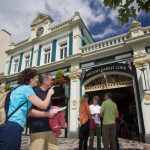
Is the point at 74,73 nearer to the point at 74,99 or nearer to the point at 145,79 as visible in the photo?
the point at 74,99

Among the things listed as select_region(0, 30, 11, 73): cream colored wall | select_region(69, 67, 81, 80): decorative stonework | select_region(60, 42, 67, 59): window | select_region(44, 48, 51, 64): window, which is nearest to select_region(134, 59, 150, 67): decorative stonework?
select_region(69, 67, 81, 80): decorative stonework

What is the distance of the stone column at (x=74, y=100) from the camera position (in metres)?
11.4

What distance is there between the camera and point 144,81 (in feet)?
31.3

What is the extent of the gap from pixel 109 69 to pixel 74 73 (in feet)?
8.43

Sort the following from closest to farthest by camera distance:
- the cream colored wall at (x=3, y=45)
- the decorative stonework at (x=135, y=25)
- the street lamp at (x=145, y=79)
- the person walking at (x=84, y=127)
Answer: the person walking at (x=84, y=127) → the street lamp at (x=145, y=79) → the decorative stonework at (x=135, y=25) → the cream colored wall at (x=3, y=45)

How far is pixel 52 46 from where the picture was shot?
15.3m

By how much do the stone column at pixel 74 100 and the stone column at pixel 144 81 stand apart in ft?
13.4

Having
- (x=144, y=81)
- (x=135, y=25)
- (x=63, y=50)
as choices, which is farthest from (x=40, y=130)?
(x=63, y=50)

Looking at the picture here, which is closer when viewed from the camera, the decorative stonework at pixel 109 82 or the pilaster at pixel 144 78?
the pilaster at pixel 144 78

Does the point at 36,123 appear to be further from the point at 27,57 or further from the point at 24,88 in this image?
the point at 27,57

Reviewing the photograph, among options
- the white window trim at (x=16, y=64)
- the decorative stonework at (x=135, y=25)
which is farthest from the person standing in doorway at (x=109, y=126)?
the white window trim at (x=16, y=64)

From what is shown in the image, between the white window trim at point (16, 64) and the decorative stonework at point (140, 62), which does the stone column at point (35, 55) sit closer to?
the white window trim at point (16, 64)

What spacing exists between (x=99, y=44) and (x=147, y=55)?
11.8ft

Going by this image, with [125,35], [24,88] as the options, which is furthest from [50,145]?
[125,35]
